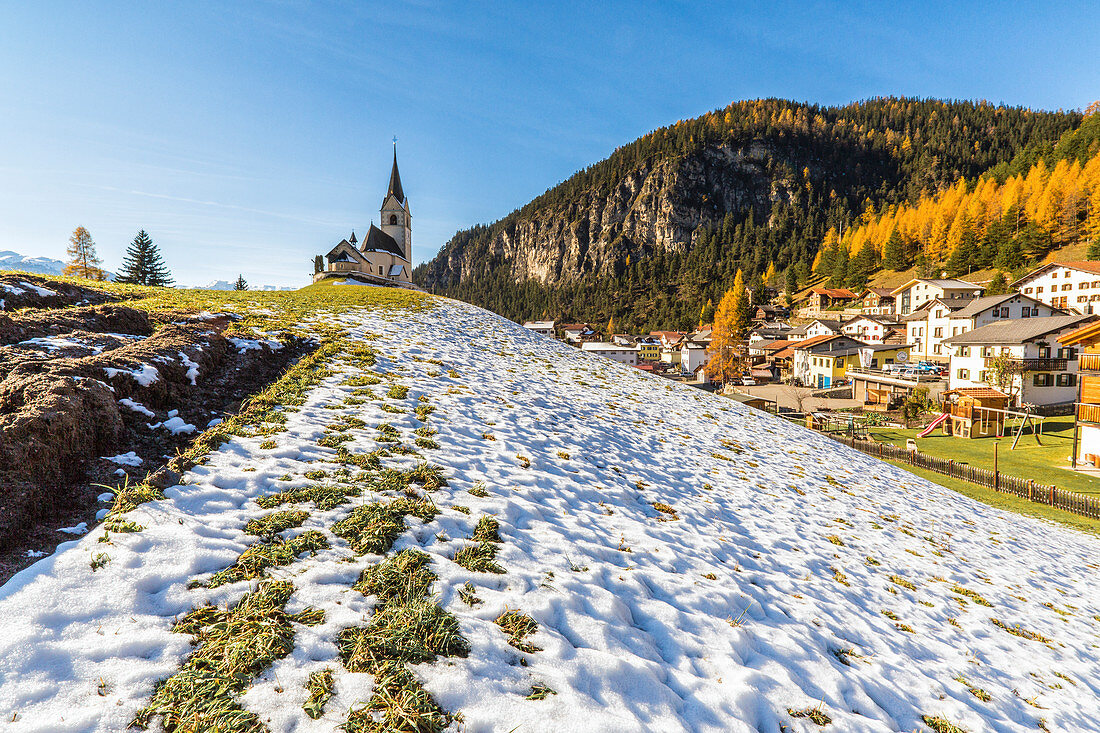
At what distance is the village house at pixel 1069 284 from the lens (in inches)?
2421

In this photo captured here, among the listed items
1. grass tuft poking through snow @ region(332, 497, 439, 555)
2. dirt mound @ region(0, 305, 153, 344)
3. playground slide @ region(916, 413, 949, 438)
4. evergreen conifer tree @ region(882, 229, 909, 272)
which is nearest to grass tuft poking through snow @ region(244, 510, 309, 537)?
grass tuft poking through snow @ region(332, 497, 439, 555)

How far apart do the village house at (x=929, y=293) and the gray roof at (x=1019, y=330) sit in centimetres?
2328

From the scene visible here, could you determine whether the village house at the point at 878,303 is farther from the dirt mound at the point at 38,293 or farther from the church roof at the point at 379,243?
the dirt mound at the point at 38,293

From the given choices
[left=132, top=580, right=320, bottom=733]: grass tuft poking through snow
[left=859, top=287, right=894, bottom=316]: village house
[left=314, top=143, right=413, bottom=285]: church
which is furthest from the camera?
[left=859, top=287, right=894, bottom=316]: village house

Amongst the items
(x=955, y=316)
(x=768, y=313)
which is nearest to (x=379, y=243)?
(x=955, y=316)

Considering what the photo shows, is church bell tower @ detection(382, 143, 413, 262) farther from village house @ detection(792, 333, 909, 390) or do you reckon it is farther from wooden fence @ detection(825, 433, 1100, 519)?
village house @ detection(792, 333, 909, 390)

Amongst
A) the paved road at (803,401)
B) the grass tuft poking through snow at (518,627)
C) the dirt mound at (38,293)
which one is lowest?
the paved road at (803,401)

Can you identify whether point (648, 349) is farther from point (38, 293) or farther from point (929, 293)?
point (38, 293)

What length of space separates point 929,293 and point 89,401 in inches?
4495

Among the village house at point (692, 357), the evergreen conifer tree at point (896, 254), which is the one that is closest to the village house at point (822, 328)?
the village house at point (692, 357)

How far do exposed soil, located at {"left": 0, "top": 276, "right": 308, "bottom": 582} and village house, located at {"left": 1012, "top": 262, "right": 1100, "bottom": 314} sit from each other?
319 ft

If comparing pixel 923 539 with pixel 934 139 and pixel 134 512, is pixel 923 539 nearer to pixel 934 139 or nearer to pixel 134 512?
pixel 134 512

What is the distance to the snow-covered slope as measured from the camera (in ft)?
10.4

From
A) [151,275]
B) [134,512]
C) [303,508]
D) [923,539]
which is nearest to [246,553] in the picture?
[303,508]
